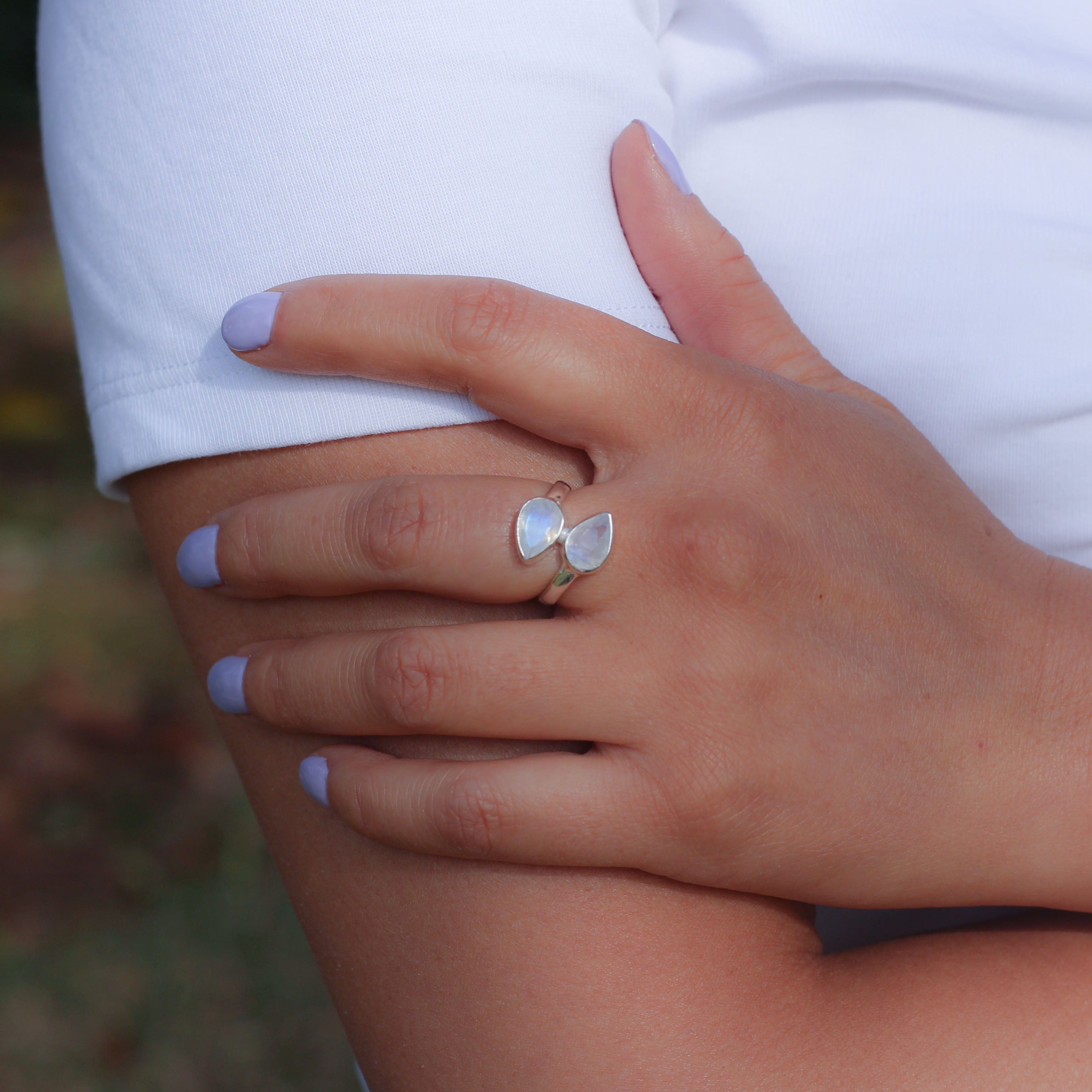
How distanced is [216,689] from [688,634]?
0.43 meters

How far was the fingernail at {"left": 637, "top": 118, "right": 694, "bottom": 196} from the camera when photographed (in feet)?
2.85

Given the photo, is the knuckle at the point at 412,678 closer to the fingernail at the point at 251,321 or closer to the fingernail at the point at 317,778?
the fingernail at the point at 317,778

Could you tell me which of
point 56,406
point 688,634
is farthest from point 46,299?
point 688,634

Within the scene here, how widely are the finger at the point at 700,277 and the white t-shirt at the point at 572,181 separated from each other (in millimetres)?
27

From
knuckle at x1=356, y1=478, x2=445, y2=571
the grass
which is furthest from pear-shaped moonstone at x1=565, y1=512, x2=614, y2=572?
the grass

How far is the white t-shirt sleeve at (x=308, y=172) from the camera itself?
0.77m

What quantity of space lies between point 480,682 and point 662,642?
6.0 inches

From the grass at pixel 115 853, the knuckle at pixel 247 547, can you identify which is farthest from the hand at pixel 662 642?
the grass at pixel 115 853

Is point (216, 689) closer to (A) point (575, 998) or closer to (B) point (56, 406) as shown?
(A) point (575, 998)

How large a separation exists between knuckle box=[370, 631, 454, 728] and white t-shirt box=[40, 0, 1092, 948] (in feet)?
0.62

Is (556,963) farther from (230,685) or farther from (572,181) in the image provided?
(572,181)

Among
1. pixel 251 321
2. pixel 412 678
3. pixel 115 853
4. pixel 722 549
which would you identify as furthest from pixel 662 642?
pixel 115 853

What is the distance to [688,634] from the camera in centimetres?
79

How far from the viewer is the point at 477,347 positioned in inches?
30.2
